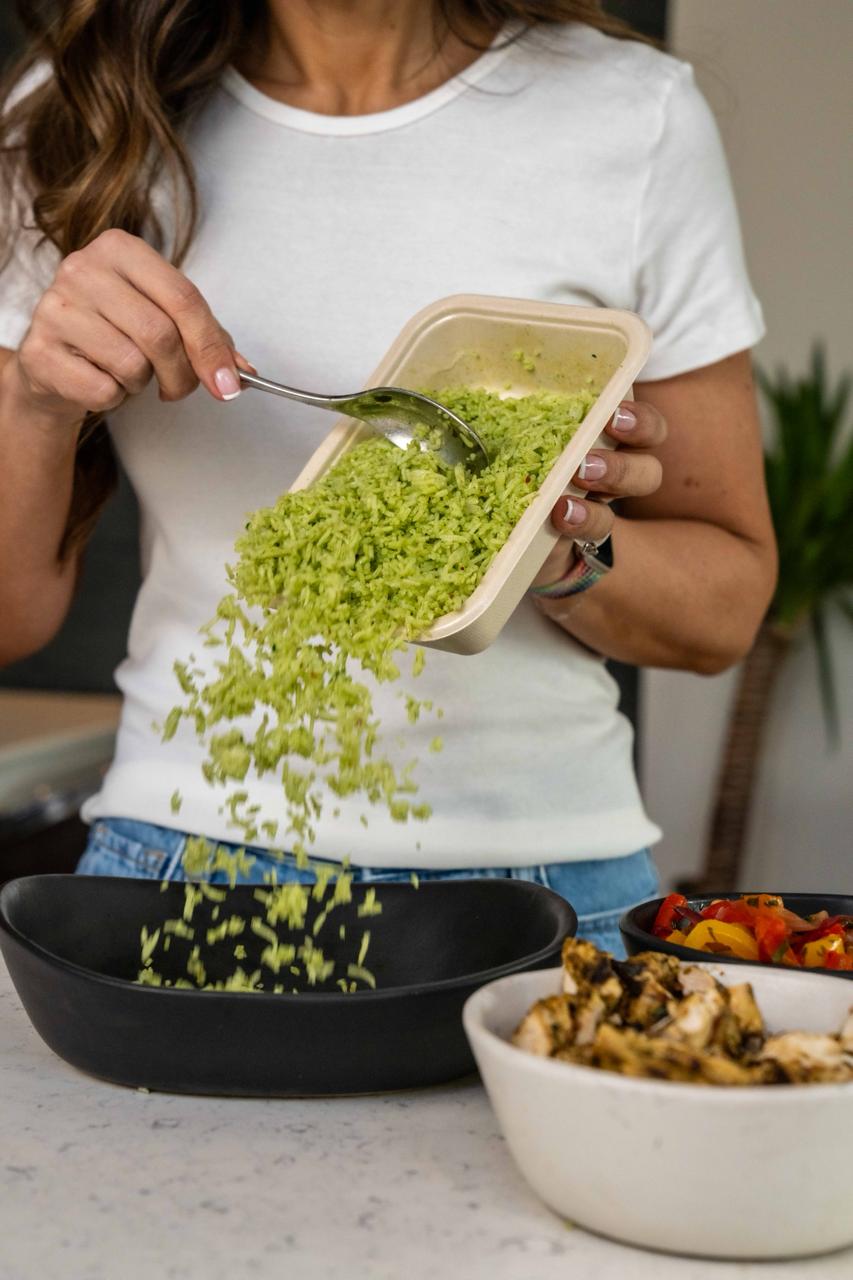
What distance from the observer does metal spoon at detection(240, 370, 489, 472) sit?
3.51 feet

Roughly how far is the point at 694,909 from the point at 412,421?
0.42 m

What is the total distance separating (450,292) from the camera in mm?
1303

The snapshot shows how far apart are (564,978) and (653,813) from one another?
10.1ft

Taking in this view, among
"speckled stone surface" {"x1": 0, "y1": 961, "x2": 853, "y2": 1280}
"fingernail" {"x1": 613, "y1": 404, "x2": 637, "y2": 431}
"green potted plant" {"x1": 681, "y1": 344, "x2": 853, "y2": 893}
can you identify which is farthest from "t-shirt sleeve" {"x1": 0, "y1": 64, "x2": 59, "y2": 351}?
"green potted plant" {"x1": 681, "y1": 344, "x2": 853, "y2": 893}

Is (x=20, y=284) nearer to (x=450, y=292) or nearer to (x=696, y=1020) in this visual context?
(x=450, y=292)

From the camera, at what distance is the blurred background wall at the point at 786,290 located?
3.37 metres

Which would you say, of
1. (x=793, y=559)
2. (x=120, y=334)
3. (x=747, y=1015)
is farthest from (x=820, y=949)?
(x=793, y=559)

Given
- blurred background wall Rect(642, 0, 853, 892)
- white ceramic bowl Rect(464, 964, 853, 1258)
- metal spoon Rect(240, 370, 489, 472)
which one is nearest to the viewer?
white ceramic bowl Rect(464, 964, 853, 1258)

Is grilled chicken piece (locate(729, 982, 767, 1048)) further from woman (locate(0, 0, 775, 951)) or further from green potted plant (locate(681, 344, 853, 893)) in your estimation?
green potted plant (locate(681, 344, 853, 893))

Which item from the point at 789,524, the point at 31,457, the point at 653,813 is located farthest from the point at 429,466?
the point at 653,813

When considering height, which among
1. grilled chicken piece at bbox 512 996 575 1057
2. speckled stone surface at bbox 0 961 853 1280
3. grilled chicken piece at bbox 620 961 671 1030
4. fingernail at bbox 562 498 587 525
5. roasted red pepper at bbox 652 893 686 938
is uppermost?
fingernail at bbox 562 498 587 525

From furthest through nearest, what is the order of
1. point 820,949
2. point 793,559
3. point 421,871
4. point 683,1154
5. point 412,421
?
1. point 793,559
2. point 421,871
3. point 412,421
4. point 820,949
5. point 683,1154

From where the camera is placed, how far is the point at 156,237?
134 centimetres

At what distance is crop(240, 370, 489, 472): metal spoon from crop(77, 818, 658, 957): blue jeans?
1.24 ft
